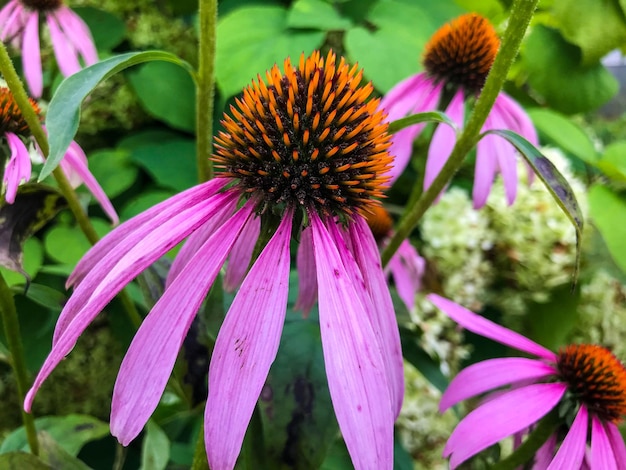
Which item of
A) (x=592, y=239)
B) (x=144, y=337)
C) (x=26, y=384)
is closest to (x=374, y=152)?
(x=144, y=337)

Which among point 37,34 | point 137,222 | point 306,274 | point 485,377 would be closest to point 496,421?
point 485,377

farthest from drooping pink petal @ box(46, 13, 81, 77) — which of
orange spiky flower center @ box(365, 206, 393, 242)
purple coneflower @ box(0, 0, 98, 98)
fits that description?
orange spiky flower center @ box(365, 206, 393, 242)

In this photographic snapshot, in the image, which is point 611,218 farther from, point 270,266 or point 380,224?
point 270,266

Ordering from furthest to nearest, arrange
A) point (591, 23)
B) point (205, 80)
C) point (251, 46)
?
1. point (591, 23)
2. point (251, 46)
3. point (205, 80)

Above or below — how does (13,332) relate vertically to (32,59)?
below

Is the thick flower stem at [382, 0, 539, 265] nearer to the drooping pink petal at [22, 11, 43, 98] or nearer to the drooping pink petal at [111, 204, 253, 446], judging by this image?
the drooping pink petal at [111, 204, 253, 446]

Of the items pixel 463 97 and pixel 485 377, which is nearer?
pixel 485 377

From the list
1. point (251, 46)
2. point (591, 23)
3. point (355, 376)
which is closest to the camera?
point (355, 376)

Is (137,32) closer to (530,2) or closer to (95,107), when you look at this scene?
(95,107)
